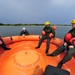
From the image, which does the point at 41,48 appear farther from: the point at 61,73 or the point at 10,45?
the point at 61,73

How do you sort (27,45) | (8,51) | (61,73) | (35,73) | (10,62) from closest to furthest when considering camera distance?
(61,73)
(35,73)
(10,62)
(8,51)
(27,45)

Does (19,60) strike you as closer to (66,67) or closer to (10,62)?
(10,62)

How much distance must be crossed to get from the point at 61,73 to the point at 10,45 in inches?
126

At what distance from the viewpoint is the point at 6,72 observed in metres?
4.08

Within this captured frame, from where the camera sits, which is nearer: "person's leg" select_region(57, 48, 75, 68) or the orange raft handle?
"person's leg" select_region(57, 48, 75, 68)

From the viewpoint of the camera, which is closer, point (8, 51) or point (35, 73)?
point (35, 73)

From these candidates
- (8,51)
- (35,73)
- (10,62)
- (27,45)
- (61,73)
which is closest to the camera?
(61,73)

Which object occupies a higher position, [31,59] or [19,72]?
[31,59]

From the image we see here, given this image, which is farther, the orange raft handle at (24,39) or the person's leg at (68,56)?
the orange raft handle at (24,39)

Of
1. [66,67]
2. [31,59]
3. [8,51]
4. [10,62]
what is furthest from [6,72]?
[66,67]

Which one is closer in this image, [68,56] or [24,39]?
[68,56]

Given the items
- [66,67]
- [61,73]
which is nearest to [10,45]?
[66,67]

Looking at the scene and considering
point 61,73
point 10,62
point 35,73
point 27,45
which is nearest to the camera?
point 61,73

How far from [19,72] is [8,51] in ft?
5.14
